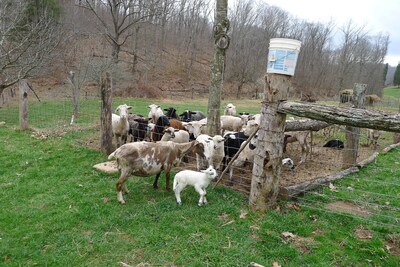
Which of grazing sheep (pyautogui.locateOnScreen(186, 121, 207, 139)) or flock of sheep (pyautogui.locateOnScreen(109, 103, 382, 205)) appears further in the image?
grazing sheep (pyautogui.locateOnScreen(186, 121, 207, 139))

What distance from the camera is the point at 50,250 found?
424cm

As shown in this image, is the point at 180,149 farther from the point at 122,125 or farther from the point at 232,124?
the point at 232,124

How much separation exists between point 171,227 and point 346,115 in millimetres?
2981

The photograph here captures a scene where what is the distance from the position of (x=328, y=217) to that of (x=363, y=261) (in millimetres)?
1133

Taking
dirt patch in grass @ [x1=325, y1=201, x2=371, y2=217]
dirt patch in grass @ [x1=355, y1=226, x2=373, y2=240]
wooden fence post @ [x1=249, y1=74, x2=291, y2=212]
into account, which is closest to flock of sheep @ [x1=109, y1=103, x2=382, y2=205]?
wooden fence post @ [x1=249, y1=74, x2=291, y2=212]

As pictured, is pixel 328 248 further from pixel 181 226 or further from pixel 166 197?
pixel 166 197

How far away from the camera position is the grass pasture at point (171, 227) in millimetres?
4082

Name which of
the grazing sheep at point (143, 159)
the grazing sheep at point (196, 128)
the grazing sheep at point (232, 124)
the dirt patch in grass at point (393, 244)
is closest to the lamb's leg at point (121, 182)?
the grazing sheep at point (143, 159)

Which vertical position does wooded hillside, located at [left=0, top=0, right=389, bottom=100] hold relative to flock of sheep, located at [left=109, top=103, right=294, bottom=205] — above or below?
above

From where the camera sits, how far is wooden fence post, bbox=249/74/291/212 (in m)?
4.81

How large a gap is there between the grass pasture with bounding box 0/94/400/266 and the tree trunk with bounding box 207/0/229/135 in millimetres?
1952

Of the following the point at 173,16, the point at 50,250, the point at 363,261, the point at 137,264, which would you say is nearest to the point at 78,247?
the point at 50,250

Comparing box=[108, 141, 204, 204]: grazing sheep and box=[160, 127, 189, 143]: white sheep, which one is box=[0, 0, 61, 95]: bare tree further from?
box=[108, 141, 204, 204]: grazing sheep

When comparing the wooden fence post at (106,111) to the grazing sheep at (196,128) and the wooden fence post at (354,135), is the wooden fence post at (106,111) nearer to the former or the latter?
the grazing sheep at (196,128)
